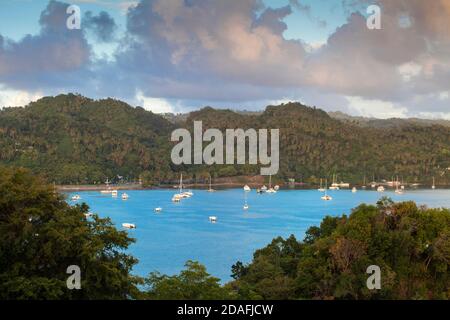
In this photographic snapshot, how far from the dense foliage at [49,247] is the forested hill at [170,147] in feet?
238

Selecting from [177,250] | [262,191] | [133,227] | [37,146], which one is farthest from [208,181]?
[177,250]

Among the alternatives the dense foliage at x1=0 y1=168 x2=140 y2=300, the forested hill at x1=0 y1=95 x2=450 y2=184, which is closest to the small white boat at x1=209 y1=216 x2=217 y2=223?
the dense foliage at x1=0 y1=168 x2=140 y2=300

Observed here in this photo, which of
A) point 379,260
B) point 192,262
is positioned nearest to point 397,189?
point 379,260

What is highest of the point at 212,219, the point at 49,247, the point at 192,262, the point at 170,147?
the point at 170,147

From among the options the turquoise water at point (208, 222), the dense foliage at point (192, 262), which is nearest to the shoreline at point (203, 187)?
the turquoise water at point (208, 222)

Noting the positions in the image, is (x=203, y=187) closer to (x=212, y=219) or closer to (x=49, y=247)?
(x=212, y=219)

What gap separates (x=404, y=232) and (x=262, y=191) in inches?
Answer: 2768

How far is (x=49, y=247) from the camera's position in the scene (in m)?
11.6

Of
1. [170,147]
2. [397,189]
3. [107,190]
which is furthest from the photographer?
[170,147]

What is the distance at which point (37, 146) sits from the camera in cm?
9612

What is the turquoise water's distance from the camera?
35.0m

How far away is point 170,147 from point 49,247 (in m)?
98.8

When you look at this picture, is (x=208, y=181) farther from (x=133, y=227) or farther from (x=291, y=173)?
(x=133, y=227)

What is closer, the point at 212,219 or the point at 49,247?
the point at 49,247
